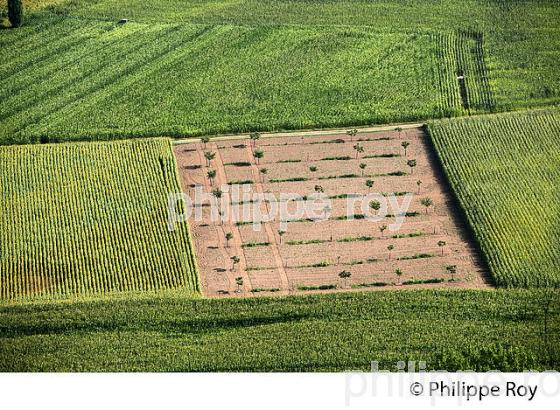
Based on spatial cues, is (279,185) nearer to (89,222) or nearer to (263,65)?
(89,222)

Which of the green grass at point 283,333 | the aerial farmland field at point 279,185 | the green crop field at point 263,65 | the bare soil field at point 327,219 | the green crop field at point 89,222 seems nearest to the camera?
the green grass at point 283,333

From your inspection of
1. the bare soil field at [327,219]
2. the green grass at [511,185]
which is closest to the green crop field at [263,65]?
the bare soil field at [327,219]

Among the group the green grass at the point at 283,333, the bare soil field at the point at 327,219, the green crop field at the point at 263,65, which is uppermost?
the green crop field at the point at 263,65

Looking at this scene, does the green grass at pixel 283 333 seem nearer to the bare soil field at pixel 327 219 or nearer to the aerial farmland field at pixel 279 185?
the aerial farmland field at pixel 279 185

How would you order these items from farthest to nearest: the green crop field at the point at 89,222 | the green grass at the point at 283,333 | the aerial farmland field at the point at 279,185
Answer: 1. the green crop field at the point at 89,222
2. the aerial farmland field at the point at 279,185
3. the green grass at the point at 283,333

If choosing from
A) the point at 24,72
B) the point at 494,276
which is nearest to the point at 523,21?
the point at 494,276

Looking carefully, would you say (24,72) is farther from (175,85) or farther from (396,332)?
(396,332)
